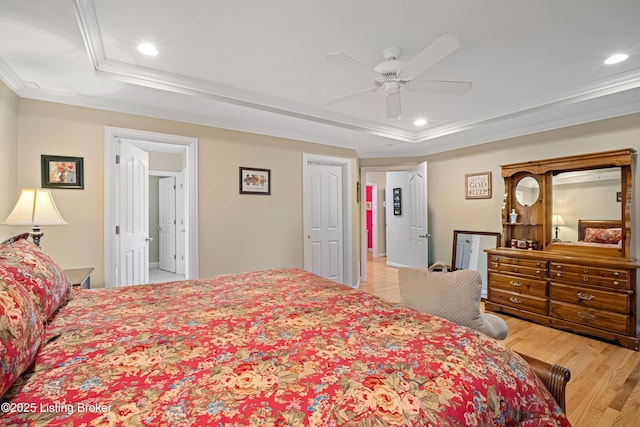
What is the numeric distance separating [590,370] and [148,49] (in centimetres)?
422

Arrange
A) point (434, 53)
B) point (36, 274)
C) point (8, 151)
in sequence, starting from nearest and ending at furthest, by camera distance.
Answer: point (36, 274), point (434, 53), point (8, 151)

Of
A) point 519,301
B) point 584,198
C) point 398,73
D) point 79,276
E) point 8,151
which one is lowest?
point 519,301

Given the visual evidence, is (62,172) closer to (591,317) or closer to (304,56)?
(304,56)

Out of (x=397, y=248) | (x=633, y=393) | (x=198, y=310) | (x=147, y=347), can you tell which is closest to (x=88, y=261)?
(x=198, y=310)

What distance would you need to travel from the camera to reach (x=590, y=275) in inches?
118

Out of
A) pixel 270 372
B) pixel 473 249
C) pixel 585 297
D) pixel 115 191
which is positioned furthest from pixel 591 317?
pixel 115 191

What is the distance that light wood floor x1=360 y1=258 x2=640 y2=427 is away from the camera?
6.17ft

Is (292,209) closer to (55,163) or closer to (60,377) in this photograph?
(55,163)

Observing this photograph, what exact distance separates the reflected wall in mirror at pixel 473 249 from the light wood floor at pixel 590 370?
3.48 ft

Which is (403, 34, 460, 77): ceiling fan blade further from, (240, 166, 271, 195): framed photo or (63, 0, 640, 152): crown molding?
(240, 166, 271, 195): framed photo

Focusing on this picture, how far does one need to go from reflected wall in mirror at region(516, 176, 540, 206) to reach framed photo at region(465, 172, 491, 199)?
0.47 metres

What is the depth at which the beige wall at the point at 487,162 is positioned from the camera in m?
3.29

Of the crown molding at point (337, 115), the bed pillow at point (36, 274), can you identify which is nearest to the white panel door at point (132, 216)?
the crown molding at point (337, 115)

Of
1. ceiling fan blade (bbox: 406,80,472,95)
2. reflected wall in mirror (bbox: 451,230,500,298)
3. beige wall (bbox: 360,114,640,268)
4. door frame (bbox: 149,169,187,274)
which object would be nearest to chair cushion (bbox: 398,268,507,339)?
ceiling fan blade (bbox: 406,80,472,95)
